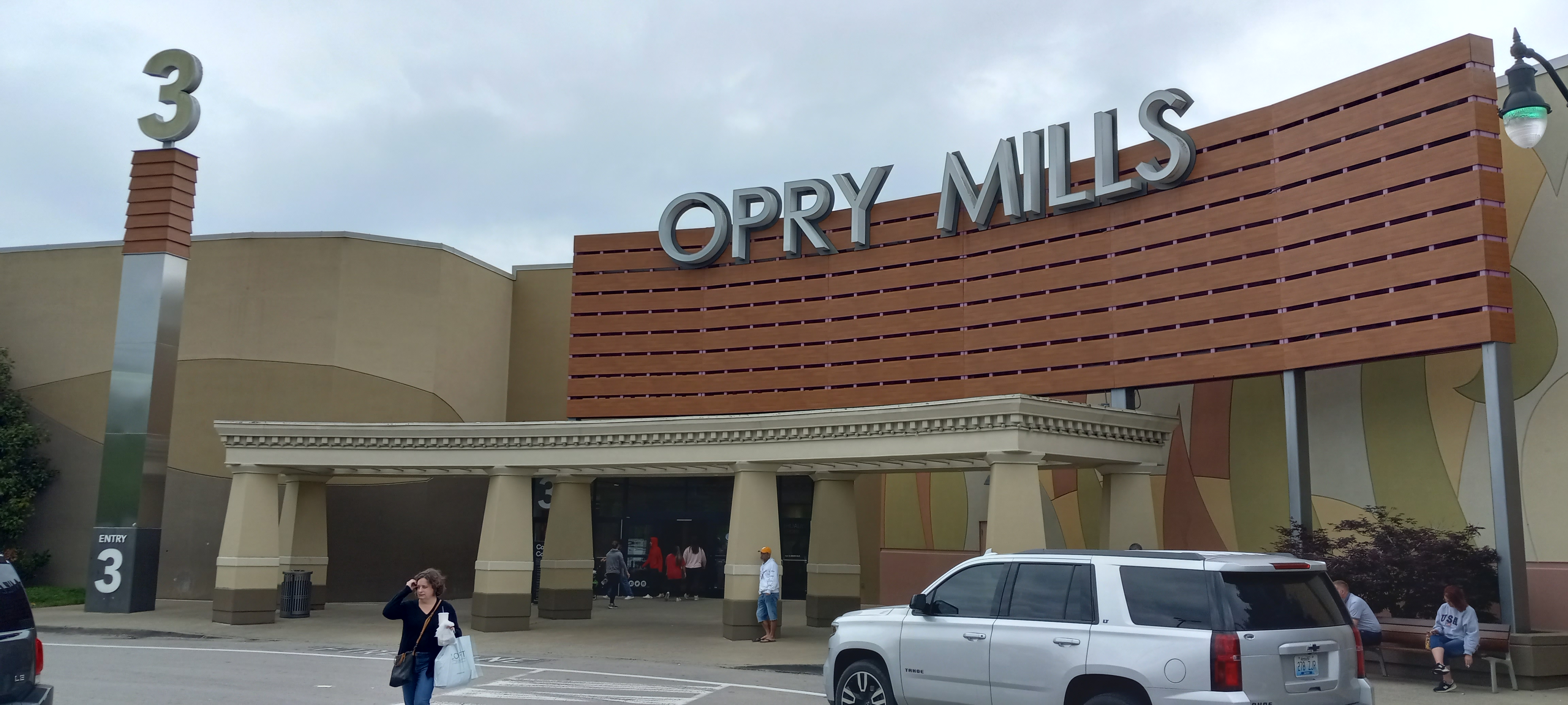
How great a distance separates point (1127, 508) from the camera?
1962cm

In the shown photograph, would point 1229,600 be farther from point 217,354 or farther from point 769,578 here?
point 217,354

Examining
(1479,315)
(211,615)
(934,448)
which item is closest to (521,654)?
(934,448)

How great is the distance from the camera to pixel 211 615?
24875mm

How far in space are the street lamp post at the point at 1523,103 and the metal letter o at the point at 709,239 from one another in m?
17.6

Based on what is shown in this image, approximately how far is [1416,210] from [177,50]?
89.9 ft

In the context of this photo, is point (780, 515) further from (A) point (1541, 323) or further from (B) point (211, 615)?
(A) point (1541, 323)

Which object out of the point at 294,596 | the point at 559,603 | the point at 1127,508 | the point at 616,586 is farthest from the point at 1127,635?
the point at 616,586

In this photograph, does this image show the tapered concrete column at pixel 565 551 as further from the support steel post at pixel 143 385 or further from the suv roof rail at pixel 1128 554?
the suv roof rail at pixel 1128 554

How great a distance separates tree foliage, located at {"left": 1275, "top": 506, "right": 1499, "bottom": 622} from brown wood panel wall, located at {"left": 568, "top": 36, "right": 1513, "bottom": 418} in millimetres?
2770

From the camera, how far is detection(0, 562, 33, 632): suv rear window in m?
7.84

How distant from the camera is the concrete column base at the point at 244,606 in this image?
23219 mm

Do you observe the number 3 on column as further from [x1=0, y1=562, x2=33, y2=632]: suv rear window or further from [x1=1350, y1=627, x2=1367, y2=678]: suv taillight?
[x1=1350, y1=627, x2=1367, y2=678]: suv taillight

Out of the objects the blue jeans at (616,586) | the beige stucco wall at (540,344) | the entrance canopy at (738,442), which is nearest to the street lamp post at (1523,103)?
the entrance canopy at (738,442)

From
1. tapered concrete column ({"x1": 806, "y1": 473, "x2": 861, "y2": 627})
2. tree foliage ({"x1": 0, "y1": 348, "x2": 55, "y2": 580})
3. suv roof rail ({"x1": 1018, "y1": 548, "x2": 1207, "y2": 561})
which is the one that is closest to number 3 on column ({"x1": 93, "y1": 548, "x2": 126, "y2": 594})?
tree foliage ({"x1": 0, "y1": 348, "x2": 55, "y2": 580})
